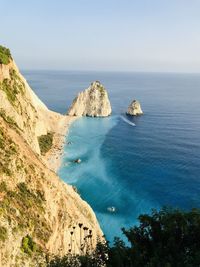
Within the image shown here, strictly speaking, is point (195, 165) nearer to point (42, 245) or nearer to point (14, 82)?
point (14, 82)

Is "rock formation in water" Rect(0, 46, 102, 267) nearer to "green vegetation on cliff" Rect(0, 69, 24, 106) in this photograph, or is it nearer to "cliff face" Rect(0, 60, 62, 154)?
"cliff face" Rect(0, 60, 62, 154)

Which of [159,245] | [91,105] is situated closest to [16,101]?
[159,245]

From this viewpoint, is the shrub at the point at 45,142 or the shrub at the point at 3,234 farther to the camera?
the shrub at the point at 45,142

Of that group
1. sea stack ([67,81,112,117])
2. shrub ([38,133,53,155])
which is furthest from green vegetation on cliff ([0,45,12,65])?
sea stack ([67,81,112,117])

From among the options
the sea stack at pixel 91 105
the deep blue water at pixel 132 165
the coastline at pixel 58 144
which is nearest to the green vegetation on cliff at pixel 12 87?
the coastline at pixel 58 144

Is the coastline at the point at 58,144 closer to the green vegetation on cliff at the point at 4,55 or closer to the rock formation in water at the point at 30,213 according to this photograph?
the rock formation in water at the point at 30,213

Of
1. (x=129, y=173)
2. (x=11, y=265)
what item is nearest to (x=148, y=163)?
(x=129, y=173)
